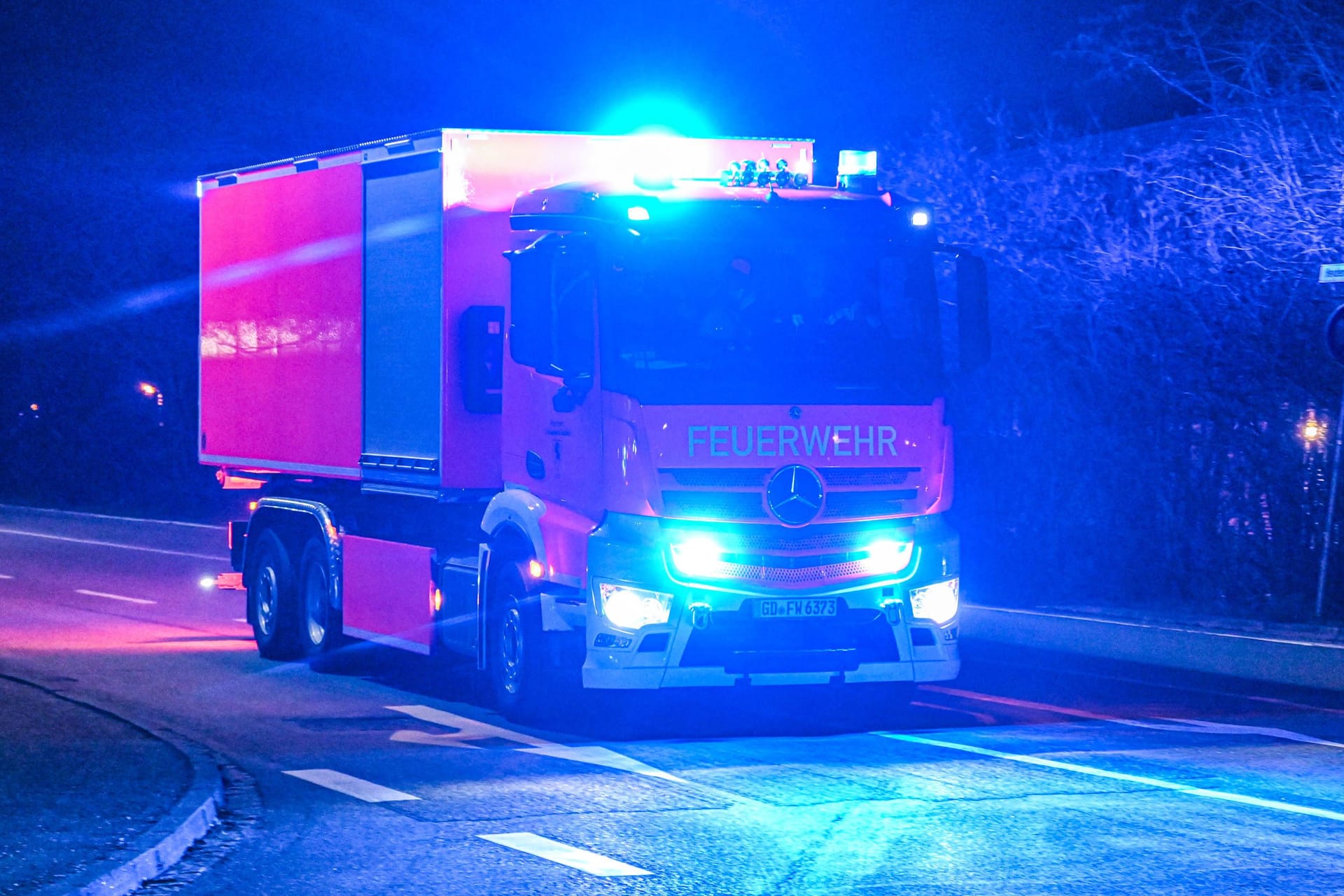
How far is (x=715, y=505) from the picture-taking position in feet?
33.6

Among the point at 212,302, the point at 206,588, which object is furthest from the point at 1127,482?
the point at 206,588

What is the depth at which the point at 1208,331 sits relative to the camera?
17.6 m

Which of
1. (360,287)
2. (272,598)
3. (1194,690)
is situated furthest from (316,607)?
(1194,690)

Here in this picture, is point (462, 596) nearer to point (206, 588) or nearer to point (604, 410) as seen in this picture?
point (604, 410)

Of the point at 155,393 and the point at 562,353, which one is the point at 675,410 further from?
the point at 155,393

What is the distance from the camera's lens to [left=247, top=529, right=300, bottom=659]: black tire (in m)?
15.2

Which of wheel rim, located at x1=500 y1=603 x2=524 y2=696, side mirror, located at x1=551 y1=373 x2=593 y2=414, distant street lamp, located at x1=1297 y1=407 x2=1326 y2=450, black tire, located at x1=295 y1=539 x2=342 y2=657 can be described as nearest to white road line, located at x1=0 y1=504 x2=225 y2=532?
black tire, located at x1=295 y1=539 x2=342 y2=657

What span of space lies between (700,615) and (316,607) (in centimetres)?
568

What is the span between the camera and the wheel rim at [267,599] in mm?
15336

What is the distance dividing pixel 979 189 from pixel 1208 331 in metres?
3.84

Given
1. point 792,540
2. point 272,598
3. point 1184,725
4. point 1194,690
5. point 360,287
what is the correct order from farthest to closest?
point 272,598, point 360,287, point 1194,690, point 1184,725, point 792,540

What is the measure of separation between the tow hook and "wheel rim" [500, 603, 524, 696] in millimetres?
1501

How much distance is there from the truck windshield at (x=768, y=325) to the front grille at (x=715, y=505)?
516 millimetres

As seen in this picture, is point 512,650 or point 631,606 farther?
point 512,650
